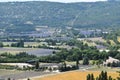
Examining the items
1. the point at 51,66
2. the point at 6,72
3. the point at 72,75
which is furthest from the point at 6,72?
the point at 72,75

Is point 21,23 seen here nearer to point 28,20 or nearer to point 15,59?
point 28,20

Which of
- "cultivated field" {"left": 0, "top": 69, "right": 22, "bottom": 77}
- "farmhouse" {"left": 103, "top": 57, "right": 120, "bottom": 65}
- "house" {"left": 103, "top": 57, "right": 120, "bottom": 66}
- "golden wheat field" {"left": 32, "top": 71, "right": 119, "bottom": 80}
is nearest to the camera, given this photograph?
"golden wheat field" {"left": 32, "top": 71, "right": 119, "bottom": 80}

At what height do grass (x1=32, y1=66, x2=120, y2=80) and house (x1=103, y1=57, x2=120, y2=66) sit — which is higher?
house (x1=103, y1=57, x2=120, y2=66)

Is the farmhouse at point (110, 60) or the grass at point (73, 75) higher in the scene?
the farmhouse at point (110, 60)

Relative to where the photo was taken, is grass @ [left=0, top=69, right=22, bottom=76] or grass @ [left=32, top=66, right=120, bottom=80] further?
grass @ [left=0, top=69, right=22, bottom=76]

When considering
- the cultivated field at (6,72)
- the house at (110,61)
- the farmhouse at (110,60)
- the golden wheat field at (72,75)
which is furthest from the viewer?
the farmhouse at (110,60)

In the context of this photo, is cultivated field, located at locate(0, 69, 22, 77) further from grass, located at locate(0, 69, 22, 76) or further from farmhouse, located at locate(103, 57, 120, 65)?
farmhouse, located at locate(103, 57, 120, 65)

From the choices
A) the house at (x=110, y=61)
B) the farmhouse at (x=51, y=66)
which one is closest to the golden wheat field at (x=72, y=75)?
the farmhouse at (x=51, y=66)

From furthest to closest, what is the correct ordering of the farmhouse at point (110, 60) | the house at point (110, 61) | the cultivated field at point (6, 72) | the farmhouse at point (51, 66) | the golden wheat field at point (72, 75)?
the farmhouse at point (110, 60) → the house at point (110, 61) → the farmhouse at point (51, 66) → the cultivated field at point (6, 72) → the golden wheat field at point (72, 75)

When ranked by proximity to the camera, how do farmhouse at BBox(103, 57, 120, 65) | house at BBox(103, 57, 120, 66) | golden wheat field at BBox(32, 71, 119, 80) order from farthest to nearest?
farmhouse at BBox(103, 57, 120, 65), house at BBox(103, 57, 120, 66), golden wheat field at BBox(32, 71, 119, 80)

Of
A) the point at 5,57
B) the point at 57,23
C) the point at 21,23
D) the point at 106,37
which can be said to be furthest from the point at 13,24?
the point at 5,57

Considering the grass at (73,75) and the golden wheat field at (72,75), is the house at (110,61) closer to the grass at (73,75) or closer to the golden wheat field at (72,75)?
the grass at (73,75)

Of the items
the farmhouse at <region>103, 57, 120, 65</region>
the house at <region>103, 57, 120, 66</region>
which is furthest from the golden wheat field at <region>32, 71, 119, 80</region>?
the farmhouse at <region>103, 57, 120, 65</region>
